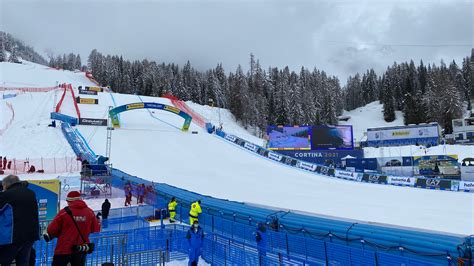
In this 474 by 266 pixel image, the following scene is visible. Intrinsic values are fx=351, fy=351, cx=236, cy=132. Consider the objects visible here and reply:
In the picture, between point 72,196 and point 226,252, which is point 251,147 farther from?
point 72,196

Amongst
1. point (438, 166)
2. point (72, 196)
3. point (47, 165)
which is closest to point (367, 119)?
point (438, 166)

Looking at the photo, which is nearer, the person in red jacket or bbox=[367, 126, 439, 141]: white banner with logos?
the person in red jacket

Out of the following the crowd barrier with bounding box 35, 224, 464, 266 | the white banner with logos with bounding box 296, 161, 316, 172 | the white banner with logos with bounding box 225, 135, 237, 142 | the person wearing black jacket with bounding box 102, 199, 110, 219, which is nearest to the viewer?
the crowd barrier with bounding box 35, 224, 464, 266

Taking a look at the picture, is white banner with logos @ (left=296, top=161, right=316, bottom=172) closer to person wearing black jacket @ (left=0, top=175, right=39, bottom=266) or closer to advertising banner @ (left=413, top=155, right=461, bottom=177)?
advertising banner @ (left=413, top=155, right=461, bottom=177)

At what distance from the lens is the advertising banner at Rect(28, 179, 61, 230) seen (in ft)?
41.8

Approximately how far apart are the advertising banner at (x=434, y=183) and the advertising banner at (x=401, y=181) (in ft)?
1.36

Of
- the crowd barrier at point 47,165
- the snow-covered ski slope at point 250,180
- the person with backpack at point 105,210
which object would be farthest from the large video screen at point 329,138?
the person with backpack at point 105,210

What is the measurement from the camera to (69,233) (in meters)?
4.42

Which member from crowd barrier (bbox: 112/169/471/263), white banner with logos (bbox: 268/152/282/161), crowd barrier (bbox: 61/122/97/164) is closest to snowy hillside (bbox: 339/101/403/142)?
white banner with logos (bbox: 268/152/282/161)

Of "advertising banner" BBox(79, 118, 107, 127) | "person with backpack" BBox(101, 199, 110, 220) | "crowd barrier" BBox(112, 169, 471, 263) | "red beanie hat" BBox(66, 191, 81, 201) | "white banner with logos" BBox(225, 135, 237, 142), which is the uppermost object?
"advertising banner" BBox(79, 118, 107, 127)

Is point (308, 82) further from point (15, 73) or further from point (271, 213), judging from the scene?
point (271, 213)

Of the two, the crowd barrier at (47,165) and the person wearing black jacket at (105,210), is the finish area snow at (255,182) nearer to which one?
the crowd barrier at (47,165)

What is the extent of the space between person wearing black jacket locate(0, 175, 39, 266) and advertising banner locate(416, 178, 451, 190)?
27006mm

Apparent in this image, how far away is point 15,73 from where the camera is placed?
91312mm
